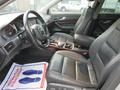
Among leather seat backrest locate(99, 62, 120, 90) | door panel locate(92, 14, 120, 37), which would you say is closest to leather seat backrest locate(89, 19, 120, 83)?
leather seat backrest locate(99, 62, 120, 90)

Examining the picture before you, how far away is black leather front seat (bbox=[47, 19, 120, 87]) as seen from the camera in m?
1.72

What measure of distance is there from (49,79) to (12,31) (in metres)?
0.82

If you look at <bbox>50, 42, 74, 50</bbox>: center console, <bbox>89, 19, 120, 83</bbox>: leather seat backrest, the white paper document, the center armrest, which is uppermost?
<bbox>89, 19, 120, 83</bbox>: leather seat backrest

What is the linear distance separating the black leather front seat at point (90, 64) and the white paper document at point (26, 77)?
29 centimetres

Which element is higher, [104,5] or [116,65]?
[116,65]

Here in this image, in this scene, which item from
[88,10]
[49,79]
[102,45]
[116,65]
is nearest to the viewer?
[116,65]

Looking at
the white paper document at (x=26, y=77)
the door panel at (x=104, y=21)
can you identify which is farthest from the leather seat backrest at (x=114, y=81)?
the door panel at (x=104, y=21)

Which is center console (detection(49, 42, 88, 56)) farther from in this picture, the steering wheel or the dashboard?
the dashboard

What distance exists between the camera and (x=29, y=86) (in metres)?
2.21

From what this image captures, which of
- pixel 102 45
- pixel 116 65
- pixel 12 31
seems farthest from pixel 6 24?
pixel 116 65

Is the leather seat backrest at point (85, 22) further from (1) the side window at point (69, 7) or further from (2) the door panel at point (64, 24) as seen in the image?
(2) the door panel at point (64, 24)

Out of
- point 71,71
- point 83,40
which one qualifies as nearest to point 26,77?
point 71,71

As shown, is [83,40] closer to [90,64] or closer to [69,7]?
[90,64]

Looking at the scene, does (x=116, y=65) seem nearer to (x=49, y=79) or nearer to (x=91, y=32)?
(x=49, y=79)
